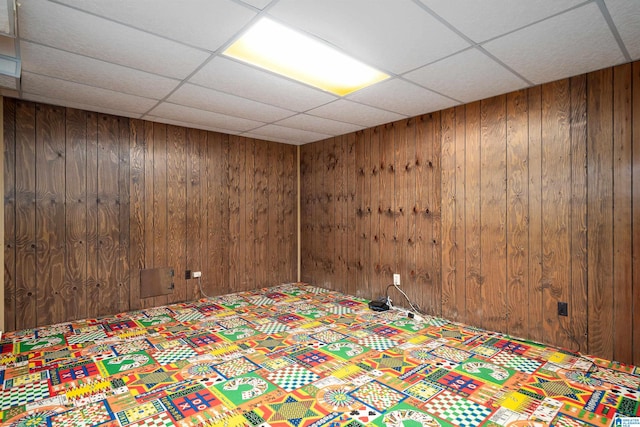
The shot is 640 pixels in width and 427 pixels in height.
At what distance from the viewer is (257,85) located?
2.87 metres

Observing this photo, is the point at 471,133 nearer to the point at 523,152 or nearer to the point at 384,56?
the point at 523,152

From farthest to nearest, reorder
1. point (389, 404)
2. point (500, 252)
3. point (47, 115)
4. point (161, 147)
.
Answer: point (161, 147)
point (47, 115)
point (500, 252)
point (389, 404)

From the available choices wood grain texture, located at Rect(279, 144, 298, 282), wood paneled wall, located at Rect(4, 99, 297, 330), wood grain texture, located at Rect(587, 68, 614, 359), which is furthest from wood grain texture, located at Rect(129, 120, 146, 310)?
wood grain texture, located at Rect(587, 68, 614, 359)

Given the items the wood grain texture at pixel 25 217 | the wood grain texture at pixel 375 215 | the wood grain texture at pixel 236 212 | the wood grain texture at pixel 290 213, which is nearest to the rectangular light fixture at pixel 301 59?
the wood grain texture at pixel 375 215

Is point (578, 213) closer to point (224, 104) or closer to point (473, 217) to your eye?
point (473, 217)

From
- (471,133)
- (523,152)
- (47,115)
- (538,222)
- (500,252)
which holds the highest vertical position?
(47,115)

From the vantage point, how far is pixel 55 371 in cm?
242

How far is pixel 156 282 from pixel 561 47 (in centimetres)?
449

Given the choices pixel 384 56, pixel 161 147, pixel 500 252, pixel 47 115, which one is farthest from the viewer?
pixel 161 147

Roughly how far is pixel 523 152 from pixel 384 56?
162 cm

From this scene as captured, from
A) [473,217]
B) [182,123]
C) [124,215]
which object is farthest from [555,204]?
[124,215]

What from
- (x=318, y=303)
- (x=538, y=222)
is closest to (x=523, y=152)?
(x=538, y=222)

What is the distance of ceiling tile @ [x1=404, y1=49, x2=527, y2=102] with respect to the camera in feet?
7.96

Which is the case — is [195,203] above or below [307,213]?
above
